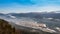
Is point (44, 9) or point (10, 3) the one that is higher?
point (10, 3)

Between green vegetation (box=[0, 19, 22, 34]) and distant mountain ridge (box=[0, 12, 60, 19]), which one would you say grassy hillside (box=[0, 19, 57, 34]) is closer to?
green vegetation (box=[0, 19, 22, 34])

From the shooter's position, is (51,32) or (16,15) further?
(16,15)

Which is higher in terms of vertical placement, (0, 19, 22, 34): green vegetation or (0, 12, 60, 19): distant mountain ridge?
(0, 12, 60, 19): distant mountain ridge

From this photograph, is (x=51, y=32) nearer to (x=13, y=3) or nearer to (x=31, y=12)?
(x=31, y=12)

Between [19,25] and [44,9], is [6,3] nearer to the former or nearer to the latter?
[19,25]

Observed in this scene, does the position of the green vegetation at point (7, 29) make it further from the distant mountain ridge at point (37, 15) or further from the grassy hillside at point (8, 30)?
the distant mountain ridge at point (37, 15)

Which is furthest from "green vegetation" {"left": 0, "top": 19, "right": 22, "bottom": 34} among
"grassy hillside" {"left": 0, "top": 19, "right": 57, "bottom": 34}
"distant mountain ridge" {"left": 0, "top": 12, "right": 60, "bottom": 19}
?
"distant mountain ridge" {"left": 0, "top": 12, "right": 60, "bottom": 19}

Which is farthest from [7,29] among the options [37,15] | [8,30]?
[37,15]

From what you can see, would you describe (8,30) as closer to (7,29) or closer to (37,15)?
(7,29)

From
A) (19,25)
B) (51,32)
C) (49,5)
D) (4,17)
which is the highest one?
(49,5)

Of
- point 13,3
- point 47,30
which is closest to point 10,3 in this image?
point 13,3

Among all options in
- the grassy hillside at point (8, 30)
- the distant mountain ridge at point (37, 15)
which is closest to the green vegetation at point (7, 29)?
the grassy hillside at point (8, 30)
